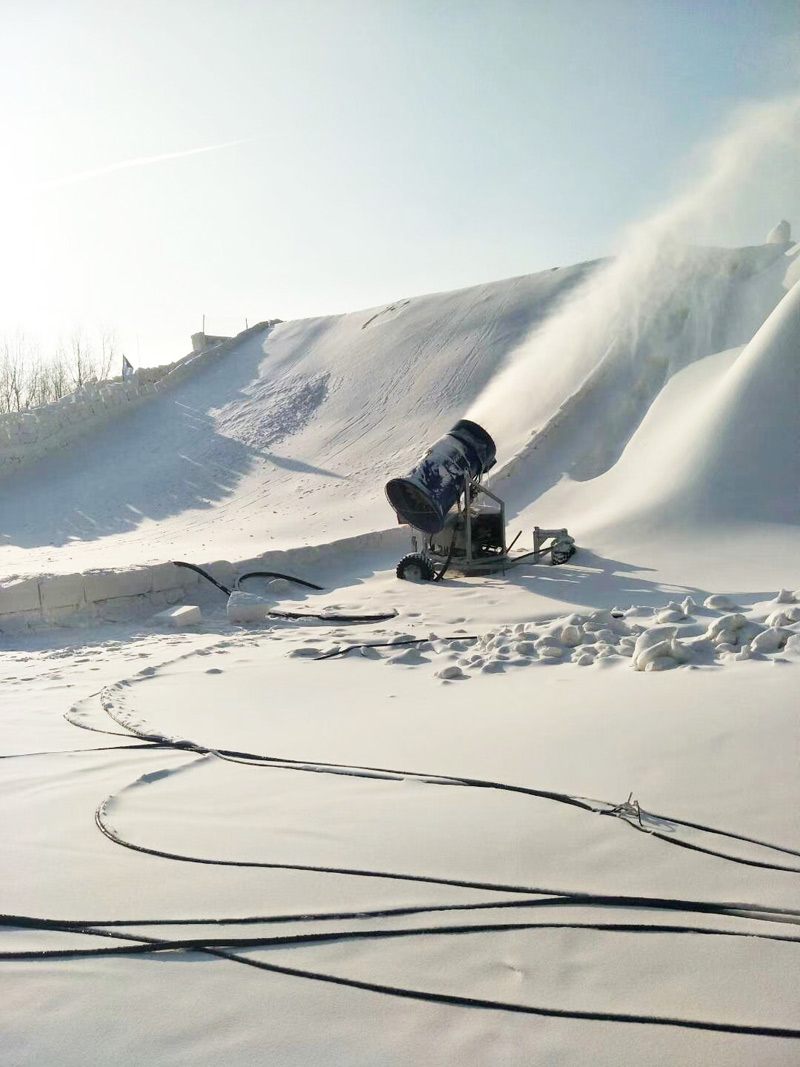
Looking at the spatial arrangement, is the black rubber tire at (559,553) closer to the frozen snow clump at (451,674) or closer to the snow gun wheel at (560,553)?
the snow gun wheel at (560,553)

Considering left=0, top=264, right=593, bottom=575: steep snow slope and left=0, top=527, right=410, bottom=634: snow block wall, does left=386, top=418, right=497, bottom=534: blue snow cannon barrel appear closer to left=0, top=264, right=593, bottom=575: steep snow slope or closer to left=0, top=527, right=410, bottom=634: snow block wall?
left=0, top=527, right=410, bottom=634: snow block wall

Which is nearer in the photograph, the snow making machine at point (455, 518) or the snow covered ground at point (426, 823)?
the snow covered ground at point (426, 823)

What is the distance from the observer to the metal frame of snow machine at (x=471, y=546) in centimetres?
959

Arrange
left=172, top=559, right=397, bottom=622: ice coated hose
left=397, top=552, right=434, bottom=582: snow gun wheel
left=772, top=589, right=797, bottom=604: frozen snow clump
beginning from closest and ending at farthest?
left=772, top=589, right=797, bottom=604: frozen snow clump, left=172, top=559, right=397, bottom=622: ice coated hose, left=397, top=552, right=434, bottom=582: snow gun wheel

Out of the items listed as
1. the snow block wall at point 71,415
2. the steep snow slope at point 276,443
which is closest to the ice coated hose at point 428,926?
the steep snow slope at point 276,443

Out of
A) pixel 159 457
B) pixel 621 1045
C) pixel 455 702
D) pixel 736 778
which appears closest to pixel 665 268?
pixel 159 457

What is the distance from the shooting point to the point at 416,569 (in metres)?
9.61

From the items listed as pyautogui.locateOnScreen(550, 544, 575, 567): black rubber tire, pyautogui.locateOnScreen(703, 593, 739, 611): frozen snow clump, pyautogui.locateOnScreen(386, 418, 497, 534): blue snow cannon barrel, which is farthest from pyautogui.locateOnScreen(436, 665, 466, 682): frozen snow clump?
pyautogui.locateOnScreen(550, 544, 575, 567): black rubber tire

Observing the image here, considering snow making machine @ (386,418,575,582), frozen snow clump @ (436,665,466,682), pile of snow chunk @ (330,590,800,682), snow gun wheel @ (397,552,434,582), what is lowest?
frozen snow clump @ (436,665,466,682)

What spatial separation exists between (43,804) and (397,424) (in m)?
15.6

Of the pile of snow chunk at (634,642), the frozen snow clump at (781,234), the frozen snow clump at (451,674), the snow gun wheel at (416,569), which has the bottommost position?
the frozen snow clump at (451,674)

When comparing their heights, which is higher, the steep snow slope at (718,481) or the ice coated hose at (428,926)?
the steep snow slope at (718,481)

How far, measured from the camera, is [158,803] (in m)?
3.10

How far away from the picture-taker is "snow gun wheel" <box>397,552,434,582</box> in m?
9.55
